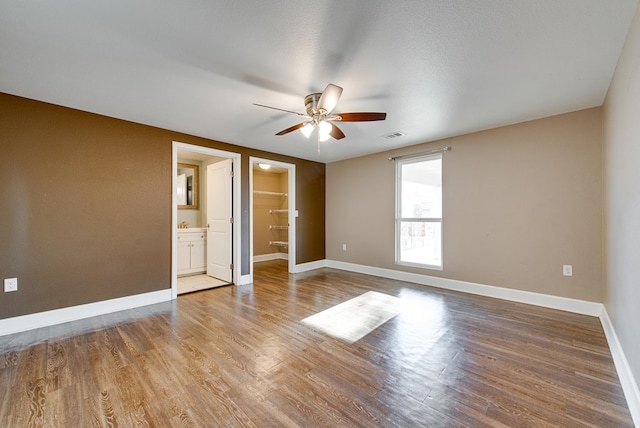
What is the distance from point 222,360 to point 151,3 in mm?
2480

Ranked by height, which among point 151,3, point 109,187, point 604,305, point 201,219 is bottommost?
point 604,305

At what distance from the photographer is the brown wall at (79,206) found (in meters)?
2.70

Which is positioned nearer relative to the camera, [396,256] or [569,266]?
[569,266]

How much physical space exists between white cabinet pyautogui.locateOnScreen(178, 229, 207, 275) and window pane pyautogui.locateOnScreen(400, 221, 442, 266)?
12.5 feet

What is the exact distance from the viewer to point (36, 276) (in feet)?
9.14

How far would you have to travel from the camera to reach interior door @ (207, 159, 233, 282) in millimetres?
4578

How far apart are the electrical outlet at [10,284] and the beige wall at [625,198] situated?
499 cm

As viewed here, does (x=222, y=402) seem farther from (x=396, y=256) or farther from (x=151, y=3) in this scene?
(x=396, y=256)

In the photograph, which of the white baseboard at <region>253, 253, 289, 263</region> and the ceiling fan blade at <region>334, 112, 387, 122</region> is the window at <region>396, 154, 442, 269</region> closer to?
the ceiling fan blade at <region>334, 112, 387, 122</region>

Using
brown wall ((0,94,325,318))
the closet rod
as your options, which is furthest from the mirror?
the closet rod

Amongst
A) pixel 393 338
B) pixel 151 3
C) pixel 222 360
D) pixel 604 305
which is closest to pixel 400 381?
pixel 393 338

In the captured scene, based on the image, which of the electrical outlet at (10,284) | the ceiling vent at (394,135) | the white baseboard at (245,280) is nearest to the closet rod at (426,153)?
the ceiling vent at (394,135)

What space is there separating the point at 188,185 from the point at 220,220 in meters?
1.44

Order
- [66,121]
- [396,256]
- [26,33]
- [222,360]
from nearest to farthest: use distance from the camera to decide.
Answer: [26,33], [222,360], [66,121], [396,256]
